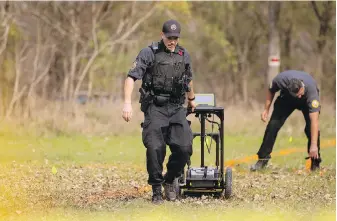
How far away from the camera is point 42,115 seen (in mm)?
21047

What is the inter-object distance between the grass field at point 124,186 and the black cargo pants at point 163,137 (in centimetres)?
42

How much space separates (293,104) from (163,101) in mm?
4358

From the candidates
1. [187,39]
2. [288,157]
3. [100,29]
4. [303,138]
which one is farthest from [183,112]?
[187,39]

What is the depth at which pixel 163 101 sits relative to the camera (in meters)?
9.43

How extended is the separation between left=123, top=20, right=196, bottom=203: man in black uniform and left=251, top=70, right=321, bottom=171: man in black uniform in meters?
3.42

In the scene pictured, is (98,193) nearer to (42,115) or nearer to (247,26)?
(42,115)

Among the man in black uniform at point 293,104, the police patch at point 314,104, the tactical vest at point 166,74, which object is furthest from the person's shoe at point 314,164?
the tactical vest at point 166,74

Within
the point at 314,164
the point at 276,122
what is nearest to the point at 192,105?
the point at 276,122

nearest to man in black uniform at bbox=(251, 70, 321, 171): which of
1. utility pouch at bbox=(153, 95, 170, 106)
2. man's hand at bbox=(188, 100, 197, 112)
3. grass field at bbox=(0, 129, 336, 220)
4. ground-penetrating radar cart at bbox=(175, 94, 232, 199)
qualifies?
grass field at bbox=(0, 129, 336, 220)

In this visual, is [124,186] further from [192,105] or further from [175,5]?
[175,5]

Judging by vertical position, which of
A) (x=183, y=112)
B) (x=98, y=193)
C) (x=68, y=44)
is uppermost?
(x=68, y=44)

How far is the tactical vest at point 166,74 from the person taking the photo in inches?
371

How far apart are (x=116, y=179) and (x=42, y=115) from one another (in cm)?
943

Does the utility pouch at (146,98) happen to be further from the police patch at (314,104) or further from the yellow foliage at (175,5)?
the yellow foliage at (175,5)
